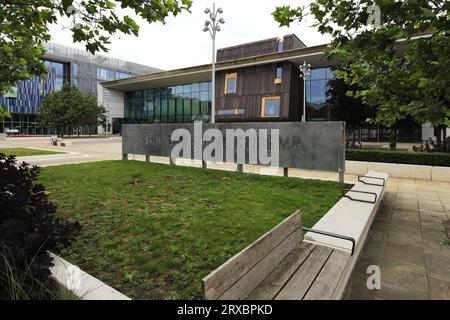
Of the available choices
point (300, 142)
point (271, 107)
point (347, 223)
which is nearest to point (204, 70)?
point (271, 107)

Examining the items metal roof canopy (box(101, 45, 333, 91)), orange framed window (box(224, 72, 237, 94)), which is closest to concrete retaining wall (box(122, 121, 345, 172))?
metal roof canopy (box(101, 45, 333, 91))

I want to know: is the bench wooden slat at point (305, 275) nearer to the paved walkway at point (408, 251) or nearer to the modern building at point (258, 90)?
the paved walkway at point (408, 251)

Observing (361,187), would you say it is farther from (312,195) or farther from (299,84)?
(299,84)

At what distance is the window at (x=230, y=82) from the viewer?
115 feet

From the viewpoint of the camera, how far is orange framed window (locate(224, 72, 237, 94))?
1374 inches

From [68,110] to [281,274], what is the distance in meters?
41.1

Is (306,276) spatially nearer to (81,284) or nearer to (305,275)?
(305,275)

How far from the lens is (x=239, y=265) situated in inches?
79.3

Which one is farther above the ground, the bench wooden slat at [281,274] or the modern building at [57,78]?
the modern building at [57,78]

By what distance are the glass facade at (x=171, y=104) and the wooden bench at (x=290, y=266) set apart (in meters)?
37.8

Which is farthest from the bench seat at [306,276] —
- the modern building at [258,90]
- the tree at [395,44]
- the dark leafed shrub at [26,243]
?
the modern building at [258,90]
